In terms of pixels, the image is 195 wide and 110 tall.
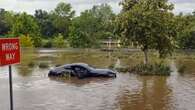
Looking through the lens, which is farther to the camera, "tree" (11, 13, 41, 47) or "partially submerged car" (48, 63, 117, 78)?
"tree" (11, 13, 41, 47)

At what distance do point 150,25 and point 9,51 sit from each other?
1057 inches

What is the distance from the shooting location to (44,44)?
93312 mm

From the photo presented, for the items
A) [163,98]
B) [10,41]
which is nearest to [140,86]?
[163,98]

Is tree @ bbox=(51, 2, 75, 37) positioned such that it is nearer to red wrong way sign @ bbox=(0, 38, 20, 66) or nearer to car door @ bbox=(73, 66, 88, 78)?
car door @ bbox=(73, 66, 88, 78)

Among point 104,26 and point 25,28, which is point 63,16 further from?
point 25,28

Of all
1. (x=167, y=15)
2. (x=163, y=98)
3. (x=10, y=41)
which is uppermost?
(x=167, y=15)

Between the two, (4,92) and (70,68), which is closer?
(4,92)

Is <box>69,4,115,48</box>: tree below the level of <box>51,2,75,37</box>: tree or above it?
below

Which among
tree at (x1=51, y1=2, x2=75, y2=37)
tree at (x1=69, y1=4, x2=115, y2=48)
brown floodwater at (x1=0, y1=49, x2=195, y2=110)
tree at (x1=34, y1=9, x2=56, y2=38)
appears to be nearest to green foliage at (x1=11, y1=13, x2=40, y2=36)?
tree at (x1=69, y1=4, x2=115, y2=48)

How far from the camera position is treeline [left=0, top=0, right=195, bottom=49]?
35.2 m

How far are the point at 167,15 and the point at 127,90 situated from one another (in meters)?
12.5

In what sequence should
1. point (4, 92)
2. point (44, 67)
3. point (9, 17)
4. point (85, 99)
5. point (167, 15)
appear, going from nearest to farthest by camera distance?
point (85, 99)
point (4, 92)
point (167, 15)
point (44, 67)
point (9, 17)

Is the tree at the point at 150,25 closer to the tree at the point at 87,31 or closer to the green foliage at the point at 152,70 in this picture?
the green foliage at the point at 152,70

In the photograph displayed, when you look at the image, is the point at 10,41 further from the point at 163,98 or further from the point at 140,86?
the point at 140,86
